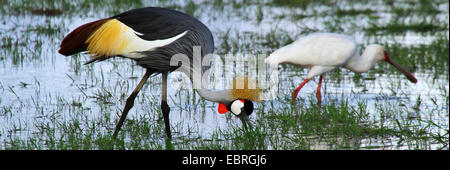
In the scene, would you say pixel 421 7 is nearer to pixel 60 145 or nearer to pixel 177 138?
pixel 177 138

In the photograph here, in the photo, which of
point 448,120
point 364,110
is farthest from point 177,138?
point 448,120

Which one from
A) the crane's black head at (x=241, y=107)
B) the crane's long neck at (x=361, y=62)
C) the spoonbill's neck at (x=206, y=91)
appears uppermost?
the crane's long neck at (x=361, y=62)

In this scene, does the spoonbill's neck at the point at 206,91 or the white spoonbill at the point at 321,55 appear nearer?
the spoonbill's neck at the point at 206,91

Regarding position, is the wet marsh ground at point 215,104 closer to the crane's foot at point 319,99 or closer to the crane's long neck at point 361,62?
the crane's foot at point 319,99

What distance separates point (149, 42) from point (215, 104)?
4.86ft

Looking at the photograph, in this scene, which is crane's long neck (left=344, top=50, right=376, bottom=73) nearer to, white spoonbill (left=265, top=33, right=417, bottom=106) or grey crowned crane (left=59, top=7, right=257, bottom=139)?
white spoonbill (left=265, top=33, right=417, bottom=106)

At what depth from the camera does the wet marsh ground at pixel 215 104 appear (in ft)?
18.6

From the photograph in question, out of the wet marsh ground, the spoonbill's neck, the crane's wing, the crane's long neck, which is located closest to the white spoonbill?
the crane's long neck

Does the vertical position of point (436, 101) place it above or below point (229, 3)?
below

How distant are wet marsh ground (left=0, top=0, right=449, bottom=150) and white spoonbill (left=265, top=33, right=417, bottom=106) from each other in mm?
261

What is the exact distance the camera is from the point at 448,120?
21.5ft

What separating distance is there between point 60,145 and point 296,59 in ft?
9.60

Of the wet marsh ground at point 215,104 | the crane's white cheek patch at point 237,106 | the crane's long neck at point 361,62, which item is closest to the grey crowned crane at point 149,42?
the crane's white cheek patch at point 237,106

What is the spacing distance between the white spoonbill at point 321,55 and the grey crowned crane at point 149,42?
1.58 meters
